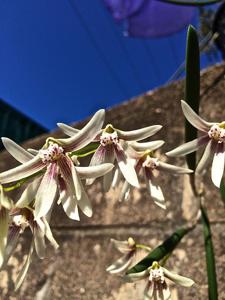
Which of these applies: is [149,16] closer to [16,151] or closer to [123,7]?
[123,7]

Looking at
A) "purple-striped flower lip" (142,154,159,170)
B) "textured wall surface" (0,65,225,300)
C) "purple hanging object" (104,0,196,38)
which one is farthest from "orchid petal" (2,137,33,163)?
"purple hanging object" (104,0,196,38)

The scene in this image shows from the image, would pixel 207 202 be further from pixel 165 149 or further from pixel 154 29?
pixel 154 29

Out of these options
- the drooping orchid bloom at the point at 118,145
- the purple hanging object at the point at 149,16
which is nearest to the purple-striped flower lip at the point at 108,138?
the drooping orchid bloom at the point at 118,145

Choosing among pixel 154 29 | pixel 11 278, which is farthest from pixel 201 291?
pixel 154 29

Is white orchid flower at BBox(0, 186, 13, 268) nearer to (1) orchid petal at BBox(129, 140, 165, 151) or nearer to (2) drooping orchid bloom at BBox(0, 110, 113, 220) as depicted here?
(2) drooping orchid bloom at BBox(0, 110, 113, 220)

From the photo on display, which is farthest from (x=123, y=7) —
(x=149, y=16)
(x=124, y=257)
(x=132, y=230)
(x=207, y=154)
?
(x=207, y=154)

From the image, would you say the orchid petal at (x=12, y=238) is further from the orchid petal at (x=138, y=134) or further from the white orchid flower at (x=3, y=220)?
the orchid petal at (x=138, y=134)

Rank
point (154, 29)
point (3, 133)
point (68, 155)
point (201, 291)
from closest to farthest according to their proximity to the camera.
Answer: point (68, 155) → point (201, 291) → point (154, 29) → point (3, 133)
